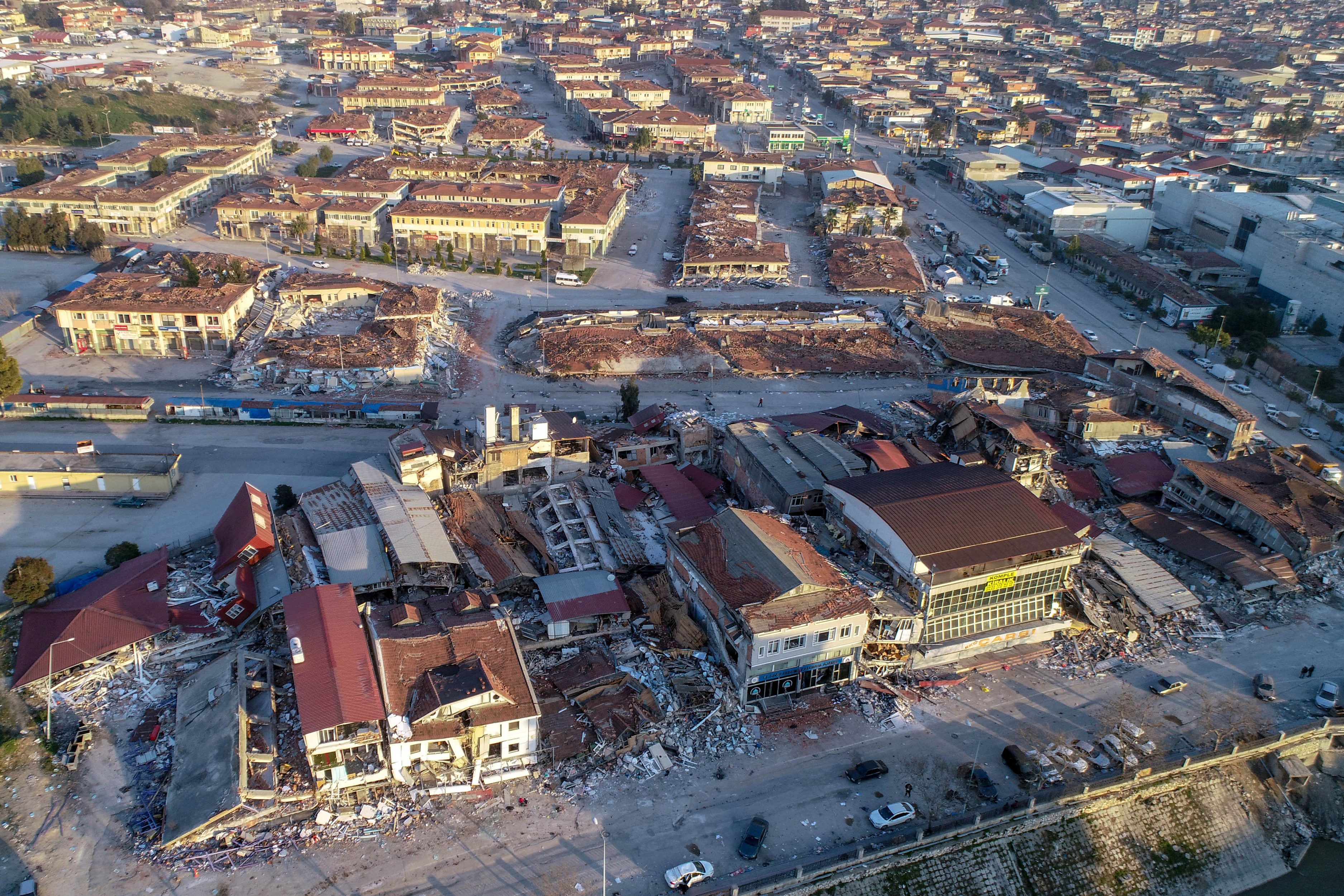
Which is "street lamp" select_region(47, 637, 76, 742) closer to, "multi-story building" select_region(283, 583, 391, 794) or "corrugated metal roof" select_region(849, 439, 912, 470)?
"multi-story building" select_region(283, 583, 391, 794)

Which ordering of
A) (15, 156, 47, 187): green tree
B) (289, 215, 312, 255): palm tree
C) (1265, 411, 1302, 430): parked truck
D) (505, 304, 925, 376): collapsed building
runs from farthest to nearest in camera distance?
(15, 156, 47, 187): green tree
(289, 215, 312, 255): palm tree
(505, 304, 925, 376): collapsed building
(1265, 411, 1302, 430): parked truck

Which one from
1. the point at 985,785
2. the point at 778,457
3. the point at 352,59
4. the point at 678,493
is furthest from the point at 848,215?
the point at 352,59

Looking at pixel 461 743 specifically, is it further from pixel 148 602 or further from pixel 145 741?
pixel 148 602

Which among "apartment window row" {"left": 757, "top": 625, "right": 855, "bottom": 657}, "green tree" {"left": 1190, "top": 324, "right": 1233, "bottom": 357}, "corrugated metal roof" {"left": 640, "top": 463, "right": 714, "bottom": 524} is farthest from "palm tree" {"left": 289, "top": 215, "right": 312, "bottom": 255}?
"green tree" {"left": 1190, "top": 324, "right": 1233, "bottom": 357}

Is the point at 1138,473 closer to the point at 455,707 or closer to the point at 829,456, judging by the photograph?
the point at 829,456

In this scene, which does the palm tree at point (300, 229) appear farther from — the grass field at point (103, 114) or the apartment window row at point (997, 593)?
the apartment window row at point (997, 593)
